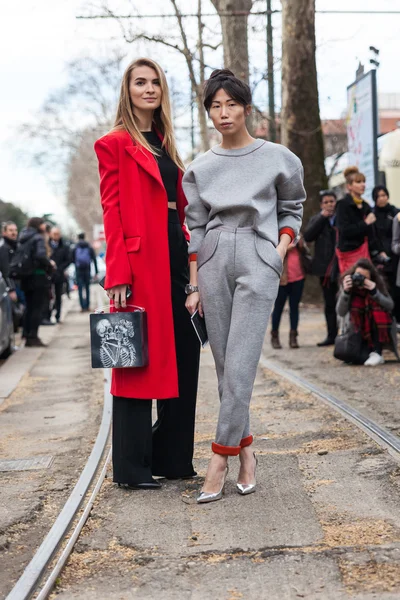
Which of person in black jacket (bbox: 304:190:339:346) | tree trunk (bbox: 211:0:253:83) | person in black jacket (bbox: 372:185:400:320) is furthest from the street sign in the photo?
tree trunk (bbox: 211:0:253:83)

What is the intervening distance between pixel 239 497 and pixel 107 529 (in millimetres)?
707

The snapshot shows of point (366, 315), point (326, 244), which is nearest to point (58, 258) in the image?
point (326, 244)

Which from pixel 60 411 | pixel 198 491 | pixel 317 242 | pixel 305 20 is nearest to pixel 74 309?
pixel 305 20

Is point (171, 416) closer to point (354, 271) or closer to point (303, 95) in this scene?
point (354, 271)

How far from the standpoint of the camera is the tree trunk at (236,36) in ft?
73.0

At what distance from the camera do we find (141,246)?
16.7 feet

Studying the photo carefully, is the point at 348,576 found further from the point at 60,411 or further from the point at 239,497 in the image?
the point at 60,411

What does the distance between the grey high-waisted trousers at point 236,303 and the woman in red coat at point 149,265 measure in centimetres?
33

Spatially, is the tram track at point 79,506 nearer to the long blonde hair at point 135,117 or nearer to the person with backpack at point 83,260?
the long blonde hair at point 135,117

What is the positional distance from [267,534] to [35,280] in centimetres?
1115

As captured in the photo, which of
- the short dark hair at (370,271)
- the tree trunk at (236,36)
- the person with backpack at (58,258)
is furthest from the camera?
the tree trunk at (236,36)

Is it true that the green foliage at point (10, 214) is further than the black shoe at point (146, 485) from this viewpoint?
Yes

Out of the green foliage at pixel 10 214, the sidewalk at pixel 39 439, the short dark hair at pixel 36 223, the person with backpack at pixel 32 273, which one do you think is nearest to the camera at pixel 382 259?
the sidewalk at pixel 39 439

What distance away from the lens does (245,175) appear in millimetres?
4852
